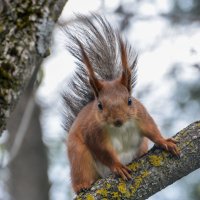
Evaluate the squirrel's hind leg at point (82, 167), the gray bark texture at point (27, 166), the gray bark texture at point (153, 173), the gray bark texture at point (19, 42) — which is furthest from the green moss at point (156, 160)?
the gray bark texture at point (27, 166)

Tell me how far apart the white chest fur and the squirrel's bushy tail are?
0.41m

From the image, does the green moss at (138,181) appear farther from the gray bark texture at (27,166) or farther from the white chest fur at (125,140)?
the gray bark texture at (27,166)

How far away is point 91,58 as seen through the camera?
352 cm

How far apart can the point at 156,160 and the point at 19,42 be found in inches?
49.6

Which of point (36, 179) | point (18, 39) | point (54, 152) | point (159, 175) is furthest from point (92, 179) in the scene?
point (54, 152)

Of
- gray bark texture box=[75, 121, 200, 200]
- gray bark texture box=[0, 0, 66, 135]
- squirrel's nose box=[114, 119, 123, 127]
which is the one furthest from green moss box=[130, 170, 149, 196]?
gray bark texture box=[0, 0, 66, 135]

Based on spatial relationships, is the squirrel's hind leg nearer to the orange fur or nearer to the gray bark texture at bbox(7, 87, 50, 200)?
the orange fur

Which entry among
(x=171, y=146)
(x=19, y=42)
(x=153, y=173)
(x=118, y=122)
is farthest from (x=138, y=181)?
(x=19, y=42)

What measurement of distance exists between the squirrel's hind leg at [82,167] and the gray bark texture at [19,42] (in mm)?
1575

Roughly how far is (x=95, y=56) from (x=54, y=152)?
12.1 feet

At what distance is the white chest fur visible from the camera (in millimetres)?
3086

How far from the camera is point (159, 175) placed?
2.67 meters

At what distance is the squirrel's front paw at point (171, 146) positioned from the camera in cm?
273

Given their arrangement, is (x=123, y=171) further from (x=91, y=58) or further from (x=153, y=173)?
(x=91, y=58)
